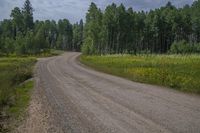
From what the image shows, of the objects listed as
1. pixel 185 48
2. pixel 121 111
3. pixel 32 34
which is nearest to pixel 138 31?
pixel 185 48

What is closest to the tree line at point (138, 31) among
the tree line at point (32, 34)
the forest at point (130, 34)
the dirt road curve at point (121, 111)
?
the forest at point (130, 34)

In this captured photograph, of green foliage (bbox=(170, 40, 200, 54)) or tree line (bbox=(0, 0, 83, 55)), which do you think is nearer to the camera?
green foliage (bbox=(170, 40, 200, 54))

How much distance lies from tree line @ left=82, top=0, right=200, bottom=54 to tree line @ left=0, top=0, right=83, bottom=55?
20090 mm

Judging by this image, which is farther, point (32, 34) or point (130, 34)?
point (32, 34)

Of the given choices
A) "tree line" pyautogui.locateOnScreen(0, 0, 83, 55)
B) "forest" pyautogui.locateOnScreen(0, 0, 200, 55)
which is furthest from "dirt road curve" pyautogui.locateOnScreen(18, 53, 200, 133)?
"tree line" pyautogui.locateOnScreen(0, 0, 83, 55)

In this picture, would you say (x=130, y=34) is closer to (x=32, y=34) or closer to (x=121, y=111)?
(x=32, y=34)

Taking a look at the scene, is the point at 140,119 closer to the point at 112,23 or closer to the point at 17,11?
the point at 112,23

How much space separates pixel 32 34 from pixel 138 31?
113 feet

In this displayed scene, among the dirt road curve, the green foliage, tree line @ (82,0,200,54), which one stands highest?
tree line @ (82,0,200,54)

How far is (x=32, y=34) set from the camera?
12544cm

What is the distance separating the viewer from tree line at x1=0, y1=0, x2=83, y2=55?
380 feet

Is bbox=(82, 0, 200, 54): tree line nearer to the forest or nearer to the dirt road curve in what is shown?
the forest

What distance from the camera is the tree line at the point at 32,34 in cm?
11594

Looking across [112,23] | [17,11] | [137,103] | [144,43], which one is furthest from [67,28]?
[137,103]
